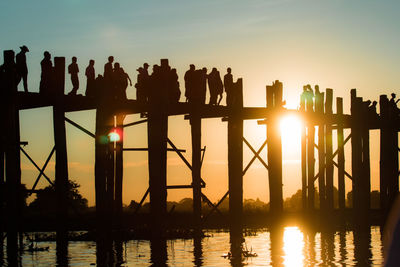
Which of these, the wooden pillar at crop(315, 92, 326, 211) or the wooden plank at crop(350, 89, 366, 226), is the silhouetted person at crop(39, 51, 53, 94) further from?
the wooden plank at crop(350, 89, 366, 226)

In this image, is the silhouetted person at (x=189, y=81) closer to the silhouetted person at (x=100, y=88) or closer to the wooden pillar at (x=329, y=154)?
the silhouetted person at (x=100, y=88)

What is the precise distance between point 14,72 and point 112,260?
4251 mm

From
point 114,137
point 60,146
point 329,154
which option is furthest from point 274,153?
point 60,146

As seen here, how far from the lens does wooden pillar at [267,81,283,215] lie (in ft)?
57.1

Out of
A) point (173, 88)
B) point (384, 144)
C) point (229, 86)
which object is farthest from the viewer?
point (384, 144)

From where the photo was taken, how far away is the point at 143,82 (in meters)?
16.2

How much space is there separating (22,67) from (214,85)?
5.05m

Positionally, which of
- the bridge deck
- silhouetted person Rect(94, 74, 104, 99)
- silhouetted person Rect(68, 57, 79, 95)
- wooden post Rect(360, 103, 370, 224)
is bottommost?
wooden post Rect(360, 103, 370, 224)

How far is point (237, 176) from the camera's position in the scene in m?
16.4

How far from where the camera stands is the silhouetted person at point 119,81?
15.6 meters

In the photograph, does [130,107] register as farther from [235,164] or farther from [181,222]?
[181,222]

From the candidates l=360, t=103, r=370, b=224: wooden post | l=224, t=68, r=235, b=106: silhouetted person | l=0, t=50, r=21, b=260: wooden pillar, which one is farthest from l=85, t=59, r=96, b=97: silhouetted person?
l=360, t=103, r=370, b=224: wooden post

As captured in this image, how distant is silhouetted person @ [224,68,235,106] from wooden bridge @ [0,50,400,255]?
0.23 m

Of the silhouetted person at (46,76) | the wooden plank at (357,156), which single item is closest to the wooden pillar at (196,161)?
the silhouetted person at (46,76)
